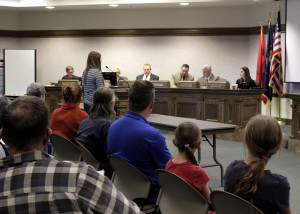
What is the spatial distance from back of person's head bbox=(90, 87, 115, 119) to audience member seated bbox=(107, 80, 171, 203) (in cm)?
67

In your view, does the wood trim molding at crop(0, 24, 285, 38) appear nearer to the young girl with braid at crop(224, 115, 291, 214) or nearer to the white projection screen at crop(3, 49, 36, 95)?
the white projection screen at crop(3, 49, 36, 95)

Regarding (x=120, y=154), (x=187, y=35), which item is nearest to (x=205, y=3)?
(x=187, y=35)

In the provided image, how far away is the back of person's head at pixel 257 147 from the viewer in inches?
81.0

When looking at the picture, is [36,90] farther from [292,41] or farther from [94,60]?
[292,41]

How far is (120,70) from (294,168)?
6.81 meters

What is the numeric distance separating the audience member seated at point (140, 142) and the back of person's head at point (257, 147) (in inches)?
34.5

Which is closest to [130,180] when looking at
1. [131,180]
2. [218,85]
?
[131,180]

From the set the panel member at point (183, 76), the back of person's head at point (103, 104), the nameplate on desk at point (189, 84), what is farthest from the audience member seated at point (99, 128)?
the panel member at point (183, 76)

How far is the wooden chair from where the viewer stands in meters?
2.76

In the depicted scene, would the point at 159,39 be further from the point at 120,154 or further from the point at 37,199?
the point at 37,199

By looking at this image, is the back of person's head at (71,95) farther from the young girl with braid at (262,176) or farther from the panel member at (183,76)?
the panel member at (183,76)

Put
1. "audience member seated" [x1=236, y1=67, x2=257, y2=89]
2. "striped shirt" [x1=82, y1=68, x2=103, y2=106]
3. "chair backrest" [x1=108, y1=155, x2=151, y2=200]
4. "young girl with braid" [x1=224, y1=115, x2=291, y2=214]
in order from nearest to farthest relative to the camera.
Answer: "young girl with braid" [x1=224, y1=115, x2=291, y2=214] < "chair backrest" [x1=108, y1=155, x2=151, y2=200] < "striped shirt" [x1=82, y1=68, x2=103, y2=106] < "audience member seated" [x1=236, y1=67, x2=257, y2=89]

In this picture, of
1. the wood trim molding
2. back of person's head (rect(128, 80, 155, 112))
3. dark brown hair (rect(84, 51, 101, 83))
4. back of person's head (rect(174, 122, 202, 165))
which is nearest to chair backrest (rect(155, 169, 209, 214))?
back of person's head (rect(174, 122, 202, 165))

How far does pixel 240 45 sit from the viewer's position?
1099cm
